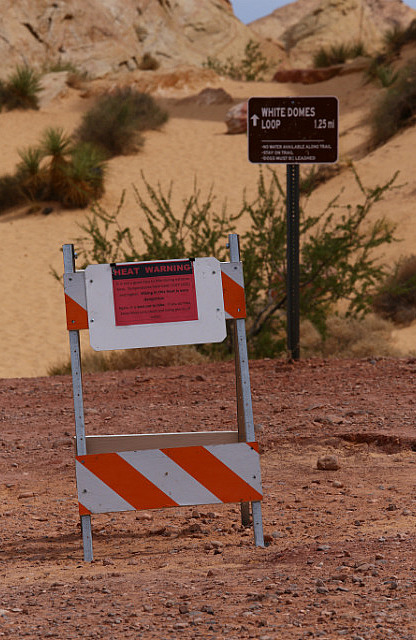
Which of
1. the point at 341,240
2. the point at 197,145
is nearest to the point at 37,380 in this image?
the point at 341,240

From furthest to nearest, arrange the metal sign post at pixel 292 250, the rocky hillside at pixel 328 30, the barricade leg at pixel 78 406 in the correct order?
the rocky hillside at pixel 328 30, the metal sign post at pixel 292 250, the barricade leg at pixel 78 406

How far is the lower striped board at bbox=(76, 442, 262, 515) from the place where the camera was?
4.18 meters

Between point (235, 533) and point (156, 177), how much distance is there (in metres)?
20.8

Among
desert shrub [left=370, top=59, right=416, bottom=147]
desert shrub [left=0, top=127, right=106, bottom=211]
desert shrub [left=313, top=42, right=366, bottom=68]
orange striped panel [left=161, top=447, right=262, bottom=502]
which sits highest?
desert shrub [left=313, top=42, right=366, bottom=68]

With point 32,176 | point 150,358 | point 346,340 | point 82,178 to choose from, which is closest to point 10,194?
point 32,176

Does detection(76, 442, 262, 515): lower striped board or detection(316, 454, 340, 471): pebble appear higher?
A: detection(76, 442, 262, 515): lower striped board

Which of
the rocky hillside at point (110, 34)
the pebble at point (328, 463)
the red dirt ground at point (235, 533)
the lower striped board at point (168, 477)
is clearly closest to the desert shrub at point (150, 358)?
the red dirt ground at point (235, 533)

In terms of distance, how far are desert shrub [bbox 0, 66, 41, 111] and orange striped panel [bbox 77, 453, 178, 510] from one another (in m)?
27.6

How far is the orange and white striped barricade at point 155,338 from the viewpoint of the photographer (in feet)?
13.7

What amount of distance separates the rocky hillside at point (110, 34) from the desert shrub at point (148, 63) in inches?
9.8

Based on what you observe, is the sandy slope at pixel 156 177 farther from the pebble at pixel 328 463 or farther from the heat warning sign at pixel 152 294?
the heat warning sign at pixel 152 294

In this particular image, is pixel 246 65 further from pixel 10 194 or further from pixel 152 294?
pixel 152 294

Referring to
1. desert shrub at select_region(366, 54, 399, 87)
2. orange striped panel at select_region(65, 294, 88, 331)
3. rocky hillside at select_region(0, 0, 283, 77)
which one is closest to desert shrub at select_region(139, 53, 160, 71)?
rocky hillside at select_region(0, 0, 283, 77)

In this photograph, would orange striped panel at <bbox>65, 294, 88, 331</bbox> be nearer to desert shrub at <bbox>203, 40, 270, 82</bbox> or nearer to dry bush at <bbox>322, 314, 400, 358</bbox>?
dry bush at <bbox>322, 314, 400, 358</bbox>
